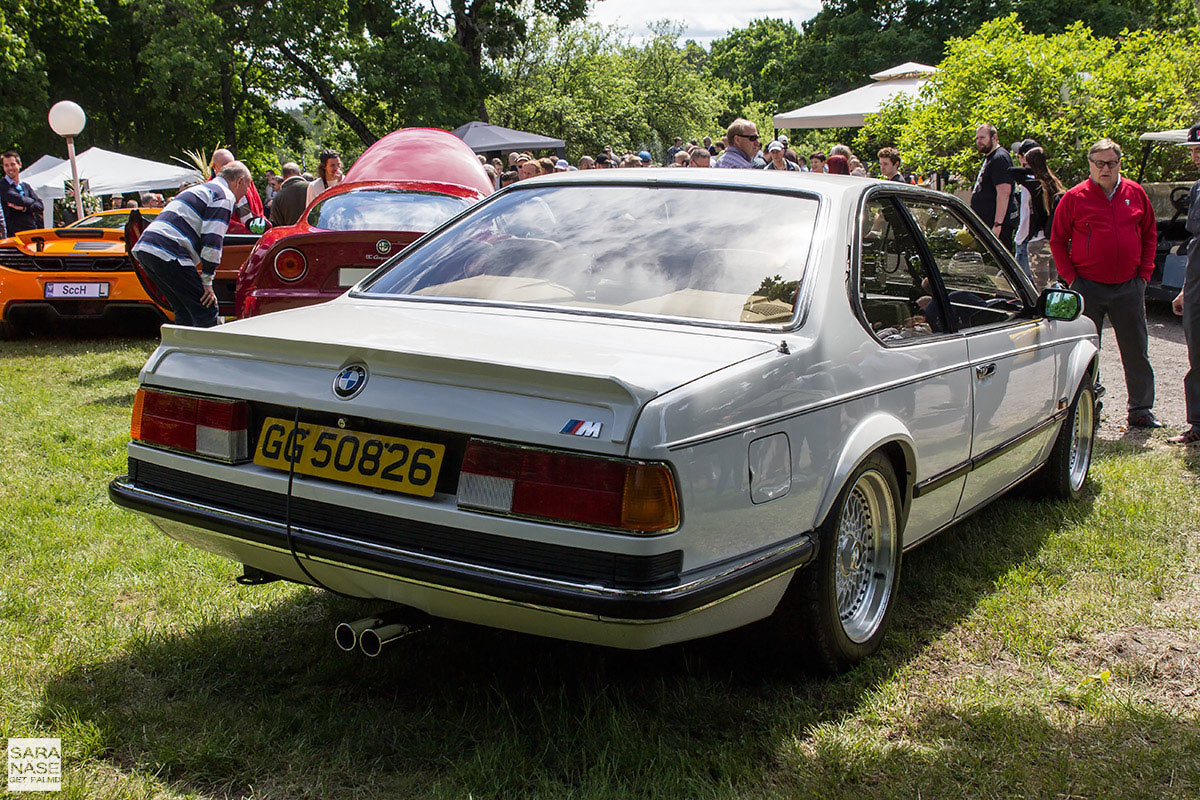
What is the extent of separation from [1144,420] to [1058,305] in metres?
2.85

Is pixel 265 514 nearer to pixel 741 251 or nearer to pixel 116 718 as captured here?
pixel 116 718

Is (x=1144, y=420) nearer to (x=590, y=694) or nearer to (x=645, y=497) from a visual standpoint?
(x=590, y=694)

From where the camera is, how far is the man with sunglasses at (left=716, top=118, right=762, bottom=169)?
27.7 feet

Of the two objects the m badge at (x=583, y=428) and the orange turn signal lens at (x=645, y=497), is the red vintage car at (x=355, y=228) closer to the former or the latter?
the m badge at (x=583, y=428)

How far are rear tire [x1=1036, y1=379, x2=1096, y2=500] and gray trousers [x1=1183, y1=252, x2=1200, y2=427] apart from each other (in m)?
1.45

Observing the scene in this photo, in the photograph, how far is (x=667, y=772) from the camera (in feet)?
8.11

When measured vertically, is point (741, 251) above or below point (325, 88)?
below

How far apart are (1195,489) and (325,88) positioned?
1220 inches

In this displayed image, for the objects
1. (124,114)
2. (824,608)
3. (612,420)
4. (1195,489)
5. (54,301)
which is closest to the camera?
(612,420)

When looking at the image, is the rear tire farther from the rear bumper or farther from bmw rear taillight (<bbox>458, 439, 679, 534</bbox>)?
bmw rear taillight (<bbox>458, 439, 679, 534</bbox>)

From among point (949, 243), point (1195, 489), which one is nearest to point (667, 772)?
point (949, 243)

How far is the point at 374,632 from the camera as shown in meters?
2.57

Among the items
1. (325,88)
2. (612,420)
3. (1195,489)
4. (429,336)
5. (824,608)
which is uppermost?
(325,88)
